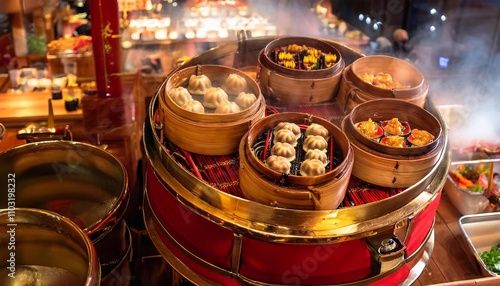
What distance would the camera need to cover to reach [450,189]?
15.0 ft

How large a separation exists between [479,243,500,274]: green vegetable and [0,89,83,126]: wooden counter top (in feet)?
13.6

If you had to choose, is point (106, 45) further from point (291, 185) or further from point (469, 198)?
point (469, 198)

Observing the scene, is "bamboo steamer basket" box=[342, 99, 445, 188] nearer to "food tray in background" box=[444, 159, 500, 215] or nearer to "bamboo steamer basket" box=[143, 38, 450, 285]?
"bamboo steamer basket" box=[143, 38, 450, 285]

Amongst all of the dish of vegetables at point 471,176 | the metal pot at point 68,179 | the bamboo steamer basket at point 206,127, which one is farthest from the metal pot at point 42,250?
the dish of vegetables at point 471,176

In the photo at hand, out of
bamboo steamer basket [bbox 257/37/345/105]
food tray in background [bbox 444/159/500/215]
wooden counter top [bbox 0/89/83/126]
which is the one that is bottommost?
food tray in background [bbox 444/159/500/215]

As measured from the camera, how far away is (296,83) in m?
3.45

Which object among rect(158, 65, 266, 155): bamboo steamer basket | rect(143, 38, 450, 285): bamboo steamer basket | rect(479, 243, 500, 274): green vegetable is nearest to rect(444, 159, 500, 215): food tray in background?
rect(479, 243, 500, 274): green vegetable

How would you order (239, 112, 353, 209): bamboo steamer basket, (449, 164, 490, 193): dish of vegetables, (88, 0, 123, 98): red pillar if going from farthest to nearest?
1. (449, 164, 490, 193): dish of vegetables
2. (88, 0, 123, 98): red pillar
3. (239, 112, 353, 209): bamboo steamer basket

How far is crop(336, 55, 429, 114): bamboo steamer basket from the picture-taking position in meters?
3.38

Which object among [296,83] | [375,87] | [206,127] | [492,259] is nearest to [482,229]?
[492,259]

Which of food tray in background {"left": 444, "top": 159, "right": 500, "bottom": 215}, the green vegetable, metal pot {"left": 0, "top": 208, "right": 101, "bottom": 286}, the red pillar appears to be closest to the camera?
metal pot {"left": 0, "top": 208, "right": 101, "bottom": 286}

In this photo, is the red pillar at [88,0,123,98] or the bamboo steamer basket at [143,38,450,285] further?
the red pillar at [88,0,123,98]

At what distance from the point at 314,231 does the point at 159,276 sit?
Result: 1.90 metres

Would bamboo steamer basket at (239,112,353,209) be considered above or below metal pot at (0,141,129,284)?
above
